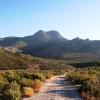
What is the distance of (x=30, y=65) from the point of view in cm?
10281

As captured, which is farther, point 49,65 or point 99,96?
point 49,65

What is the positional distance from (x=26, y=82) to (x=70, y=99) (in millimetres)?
8023

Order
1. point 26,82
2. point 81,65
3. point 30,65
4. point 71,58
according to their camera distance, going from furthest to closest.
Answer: point 71,58, point 81,65, point 30,65, point 26,82

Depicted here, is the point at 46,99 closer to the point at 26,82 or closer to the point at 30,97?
the point at 30,97

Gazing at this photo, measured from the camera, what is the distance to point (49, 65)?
110375 mm

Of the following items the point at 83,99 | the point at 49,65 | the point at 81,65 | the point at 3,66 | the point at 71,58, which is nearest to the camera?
the point at 83,99

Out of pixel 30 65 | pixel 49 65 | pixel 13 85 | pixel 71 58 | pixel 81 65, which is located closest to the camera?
pixel 13 85

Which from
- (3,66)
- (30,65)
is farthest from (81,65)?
(3,66)

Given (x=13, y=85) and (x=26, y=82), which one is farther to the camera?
(x=26, y=82)

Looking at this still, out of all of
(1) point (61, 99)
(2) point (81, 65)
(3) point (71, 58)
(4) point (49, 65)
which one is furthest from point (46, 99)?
(3) point (71, 58)

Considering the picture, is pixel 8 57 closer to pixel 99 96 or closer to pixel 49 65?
pixel 49 65

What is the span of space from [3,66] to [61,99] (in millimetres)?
74119

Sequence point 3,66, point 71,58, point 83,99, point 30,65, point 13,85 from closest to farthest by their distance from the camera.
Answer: point 83,99 < point 13,85 < point 3,66 < point 30,65 < point 71,58

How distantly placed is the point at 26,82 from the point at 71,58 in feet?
516
